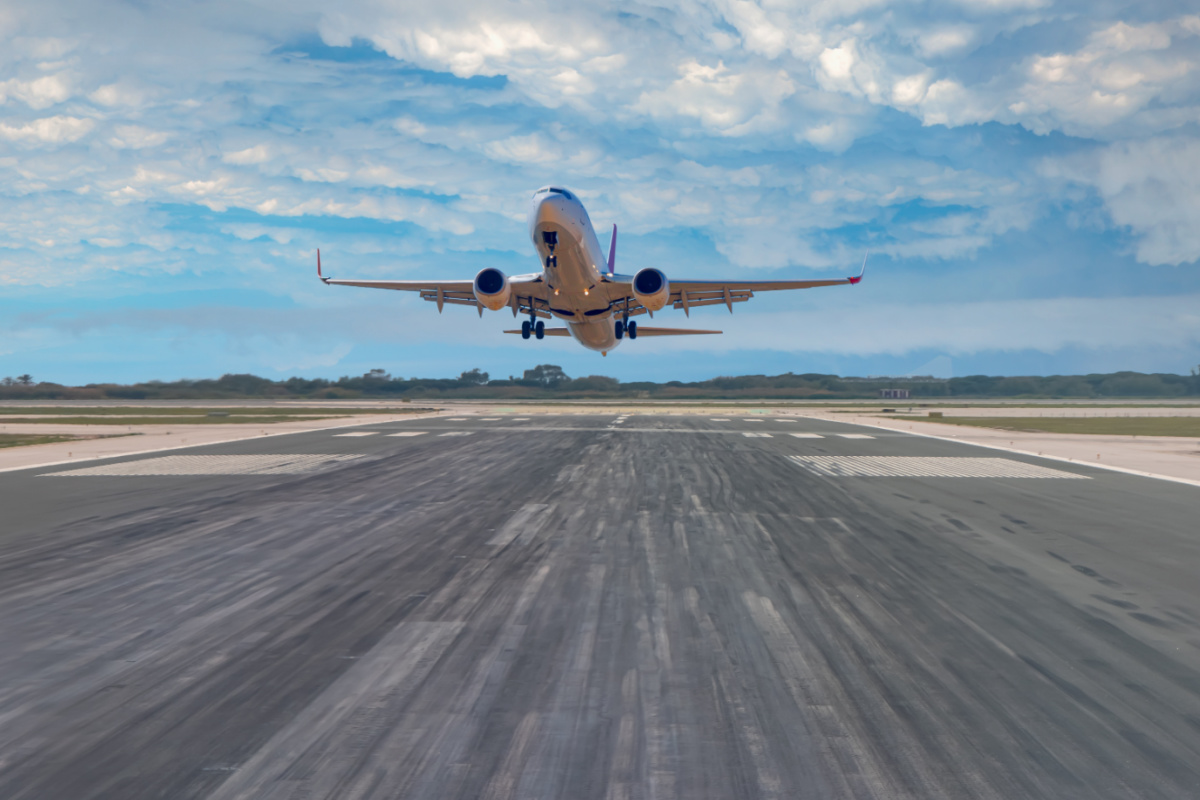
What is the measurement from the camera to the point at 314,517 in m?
12.1

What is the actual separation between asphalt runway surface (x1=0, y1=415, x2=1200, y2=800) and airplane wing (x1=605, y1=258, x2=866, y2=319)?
66.3 feet

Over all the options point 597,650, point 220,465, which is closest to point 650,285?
point 220,465

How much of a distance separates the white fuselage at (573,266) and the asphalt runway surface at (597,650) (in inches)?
615

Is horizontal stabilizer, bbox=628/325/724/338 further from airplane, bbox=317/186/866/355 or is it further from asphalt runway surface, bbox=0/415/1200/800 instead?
asphalt runway surface, bbox=0/415/1200/800

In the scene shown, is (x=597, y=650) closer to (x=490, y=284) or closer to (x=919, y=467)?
(x=919, y=467)

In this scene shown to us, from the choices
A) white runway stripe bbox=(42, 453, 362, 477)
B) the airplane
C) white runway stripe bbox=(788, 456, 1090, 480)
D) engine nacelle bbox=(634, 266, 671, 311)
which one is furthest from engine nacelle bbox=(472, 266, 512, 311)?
white runway stripe bbox=(788, 456, 1090, 480)

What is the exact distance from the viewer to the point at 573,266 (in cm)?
2903

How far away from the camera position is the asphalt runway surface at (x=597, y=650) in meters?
3.92

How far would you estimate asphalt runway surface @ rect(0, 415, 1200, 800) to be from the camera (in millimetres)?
3916

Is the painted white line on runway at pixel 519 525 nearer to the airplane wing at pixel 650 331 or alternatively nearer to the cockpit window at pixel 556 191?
the cockpit window at pixel 556 191

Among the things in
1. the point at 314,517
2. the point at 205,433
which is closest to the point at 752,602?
the point at 314,517

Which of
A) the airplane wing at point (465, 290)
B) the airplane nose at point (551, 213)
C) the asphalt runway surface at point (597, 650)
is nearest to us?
the asphalt runway surface at point (597, 650)

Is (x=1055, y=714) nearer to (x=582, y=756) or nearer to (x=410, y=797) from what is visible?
(x=582, y=756)

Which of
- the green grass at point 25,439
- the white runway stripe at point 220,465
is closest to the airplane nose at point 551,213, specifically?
the white runway stripe at point 220,465
